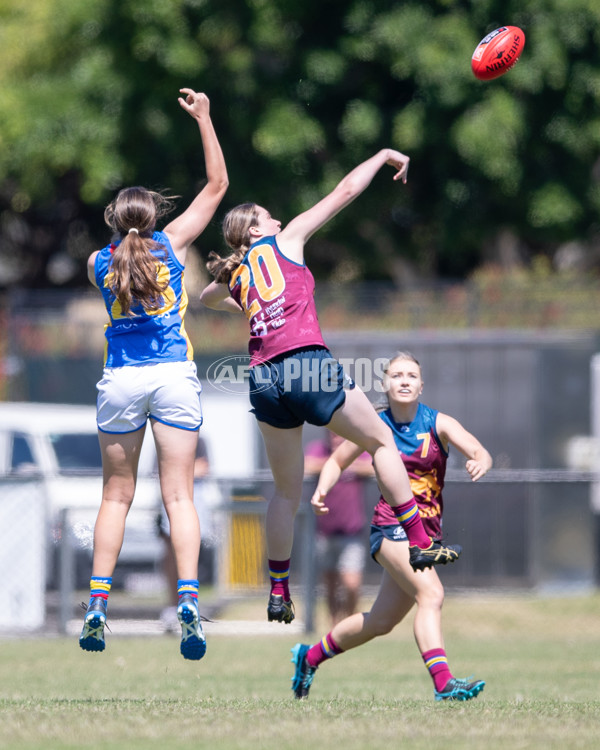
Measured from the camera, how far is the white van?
12.8m

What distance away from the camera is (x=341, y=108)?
1992 centimetres

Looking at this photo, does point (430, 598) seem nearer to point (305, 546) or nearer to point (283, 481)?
point (283, 481)

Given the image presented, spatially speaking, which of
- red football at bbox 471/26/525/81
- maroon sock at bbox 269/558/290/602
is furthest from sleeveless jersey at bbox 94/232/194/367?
red football at bbox 471/26/525/81

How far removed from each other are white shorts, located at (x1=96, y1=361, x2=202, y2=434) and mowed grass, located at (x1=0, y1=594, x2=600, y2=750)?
1384mm

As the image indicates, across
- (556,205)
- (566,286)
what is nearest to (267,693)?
(566,286)

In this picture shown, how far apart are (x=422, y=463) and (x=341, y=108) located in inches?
534

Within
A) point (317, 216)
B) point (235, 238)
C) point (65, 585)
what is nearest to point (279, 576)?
point (235, 238)

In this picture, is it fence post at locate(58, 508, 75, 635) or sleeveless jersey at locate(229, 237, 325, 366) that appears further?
fence post at locate(58, 508, 75, 635)

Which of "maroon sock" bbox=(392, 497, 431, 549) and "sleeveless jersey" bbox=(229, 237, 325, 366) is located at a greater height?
"sleeveless jersey" bbox=(229, 237, 325, 366)

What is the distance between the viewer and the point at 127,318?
640cm

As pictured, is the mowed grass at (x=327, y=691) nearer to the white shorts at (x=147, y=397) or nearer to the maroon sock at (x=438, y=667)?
the maroon sock at (x=438, y=667)

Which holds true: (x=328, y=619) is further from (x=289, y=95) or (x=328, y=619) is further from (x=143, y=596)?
(x=289, y=95)

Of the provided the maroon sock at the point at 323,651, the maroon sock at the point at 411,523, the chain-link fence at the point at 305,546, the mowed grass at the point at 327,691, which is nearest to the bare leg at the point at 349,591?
the chain-link fence at the point at 305,546

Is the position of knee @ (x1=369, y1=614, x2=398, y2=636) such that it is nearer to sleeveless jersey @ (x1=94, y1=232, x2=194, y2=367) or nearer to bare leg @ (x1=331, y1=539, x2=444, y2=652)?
bare leg @ (x1=331, y1=539, x2=444, y2=652)
